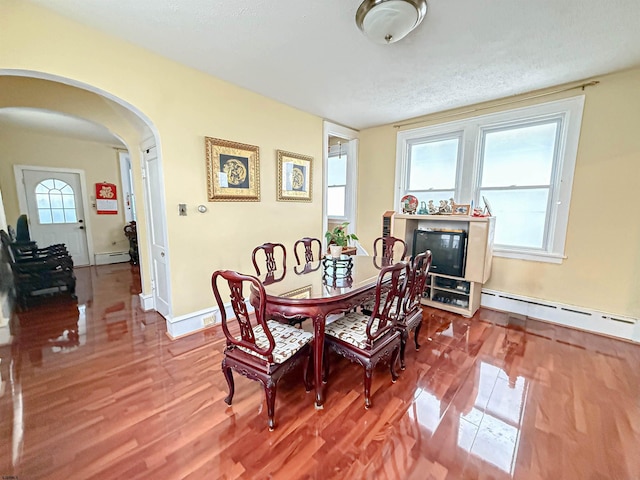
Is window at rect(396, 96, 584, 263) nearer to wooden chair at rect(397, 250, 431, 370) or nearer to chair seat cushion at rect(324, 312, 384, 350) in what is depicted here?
wooden chair at rect(397, 250, 431, 370)

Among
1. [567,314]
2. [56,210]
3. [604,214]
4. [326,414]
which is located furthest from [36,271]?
[604,214]

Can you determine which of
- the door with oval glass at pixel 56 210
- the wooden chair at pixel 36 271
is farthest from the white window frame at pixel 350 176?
the door with oval glass at pixel 56 210

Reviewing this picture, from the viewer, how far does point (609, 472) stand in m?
1.36

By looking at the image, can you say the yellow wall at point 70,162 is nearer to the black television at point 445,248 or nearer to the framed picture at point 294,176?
the framed picture at point 294,176

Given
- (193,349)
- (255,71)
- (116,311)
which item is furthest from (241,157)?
(116,311)

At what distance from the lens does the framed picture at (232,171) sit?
110 inches

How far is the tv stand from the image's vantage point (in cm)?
305

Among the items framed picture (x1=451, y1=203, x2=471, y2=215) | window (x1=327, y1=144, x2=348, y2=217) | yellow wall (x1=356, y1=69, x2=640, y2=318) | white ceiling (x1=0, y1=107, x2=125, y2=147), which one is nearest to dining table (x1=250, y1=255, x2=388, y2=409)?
framed picture (x1=451, y1=203, x2=471, y2=215)

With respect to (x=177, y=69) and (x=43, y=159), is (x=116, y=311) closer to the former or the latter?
(x=177, y=69)

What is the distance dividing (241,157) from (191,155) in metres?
0.56

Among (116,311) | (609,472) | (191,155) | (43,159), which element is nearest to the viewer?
(609,472)

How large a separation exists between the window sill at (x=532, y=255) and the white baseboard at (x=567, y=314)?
493 mm

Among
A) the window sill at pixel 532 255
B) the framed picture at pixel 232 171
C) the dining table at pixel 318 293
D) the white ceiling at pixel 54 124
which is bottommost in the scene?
the dining table at pixel 318 293

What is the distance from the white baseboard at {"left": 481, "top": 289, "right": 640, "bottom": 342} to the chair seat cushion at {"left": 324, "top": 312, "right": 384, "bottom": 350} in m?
2.38
